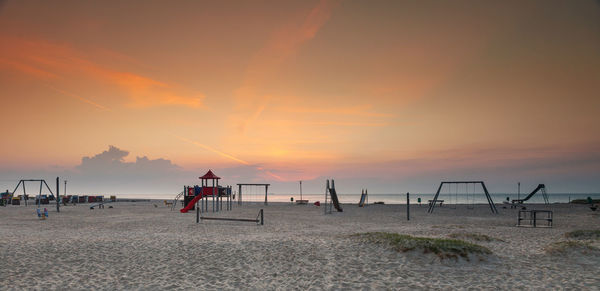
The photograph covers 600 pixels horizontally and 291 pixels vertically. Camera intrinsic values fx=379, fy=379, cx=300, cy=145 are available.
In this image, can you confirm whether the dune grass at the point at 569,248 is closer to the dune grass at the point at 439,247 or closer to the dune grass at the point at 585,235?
the dune grass at the point at 439,247

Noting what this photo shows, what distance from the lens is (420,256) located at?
12.1 metres

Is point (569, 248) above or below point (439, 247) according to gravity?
below

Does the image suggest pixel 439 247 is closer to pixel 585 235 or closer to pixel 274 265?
pixel 274 265

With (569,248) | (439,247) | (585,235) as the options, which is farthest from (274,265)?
(585,235)

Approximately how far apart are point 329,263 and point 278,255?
2008 millimetres

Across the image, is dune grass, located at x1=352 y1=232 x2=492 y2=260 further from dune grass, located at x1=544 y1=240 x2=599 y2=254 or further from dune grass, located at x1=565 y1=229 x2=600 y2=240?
dune grass, located at x1=565 y1=229 x2=600 y2=240

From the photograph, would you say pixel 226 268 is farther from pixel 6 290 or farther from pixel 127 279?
pixel 6 290

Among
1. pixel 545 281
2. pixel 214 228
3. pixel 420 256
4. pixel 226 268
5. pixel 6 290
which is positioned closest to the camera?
pixel 6 290

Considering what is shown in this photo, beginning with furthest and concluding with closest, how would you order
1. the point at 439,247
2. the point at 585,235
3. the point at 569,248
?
the point at 585,235, the point at 569,248, the point at 439,247

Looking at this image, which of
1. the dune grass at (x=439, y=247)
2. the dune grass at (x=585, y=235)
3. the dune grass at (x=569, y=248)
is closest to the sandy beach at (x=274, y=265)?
the dune grass at (x=569, y=248)

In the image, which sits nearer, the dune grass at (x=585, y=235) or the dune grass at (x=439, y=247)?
the dune grass at (x=439, y=247)

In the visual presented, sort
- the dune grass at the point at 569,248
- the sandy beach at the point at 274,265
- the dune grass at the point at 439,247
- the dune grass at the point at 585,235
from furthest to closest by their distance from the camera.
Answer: the dune grass at the point at 585,235
the dune grass at the point at 569,248
the dune grass at the point at 439,247
the sandy beach at the point at 274,265

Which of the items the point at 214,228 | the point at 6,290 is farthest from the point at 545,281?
the point at 214,228

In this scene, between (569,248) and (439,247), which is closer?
(439,247)
